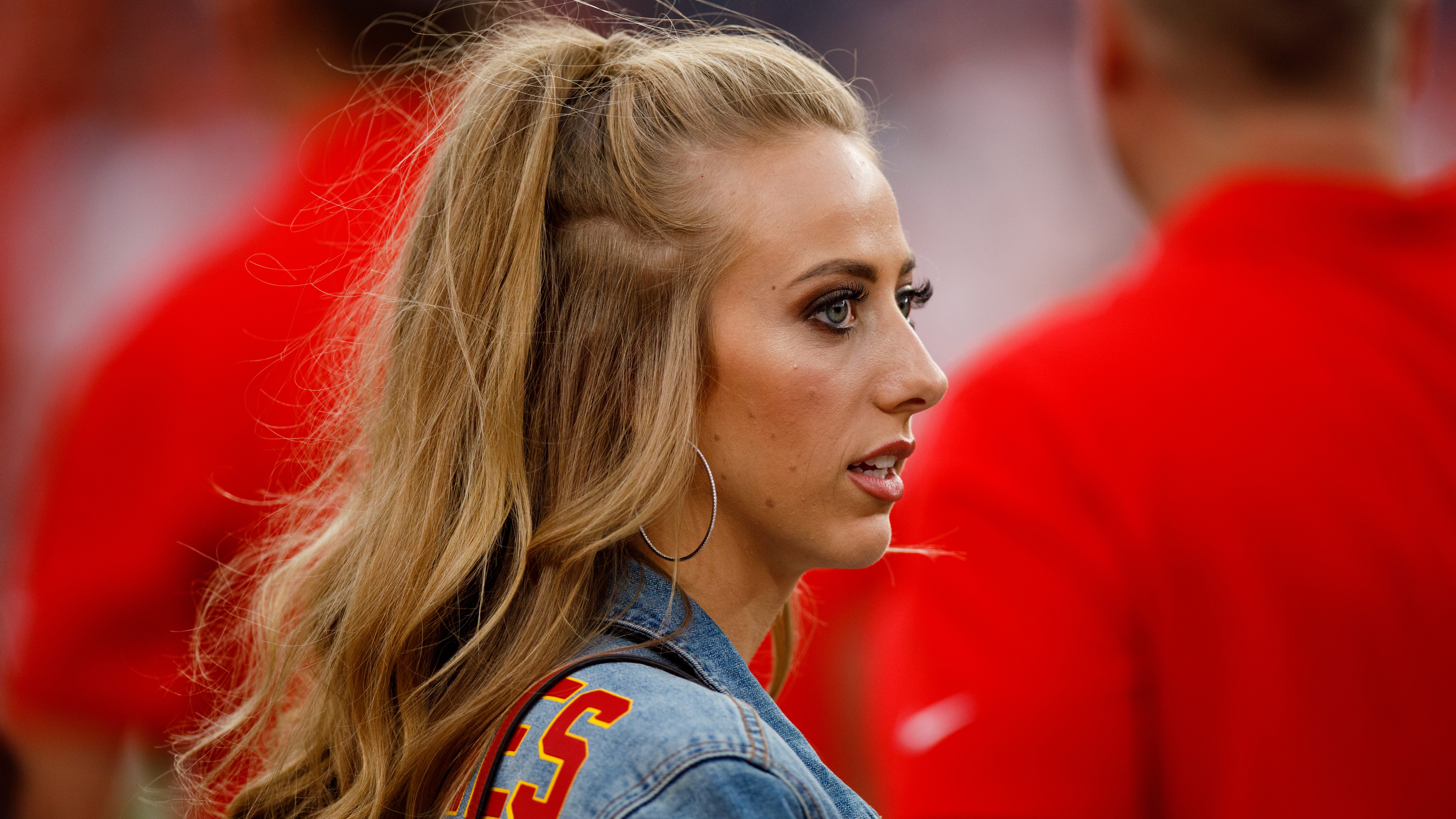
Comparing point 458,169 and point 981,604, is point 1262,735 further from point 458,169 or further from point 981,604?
point 458,169

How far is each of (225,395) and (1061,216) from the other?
617 cm

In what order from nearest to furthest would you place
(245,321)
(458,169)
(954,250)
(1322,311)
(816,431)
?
(816,431) → (458,169) → (1322,311) → (245,321) → (954,250)

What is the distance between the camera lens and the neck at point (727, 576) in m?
1.52

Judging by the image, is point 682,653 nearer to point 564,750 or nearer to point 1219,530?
point 564,750

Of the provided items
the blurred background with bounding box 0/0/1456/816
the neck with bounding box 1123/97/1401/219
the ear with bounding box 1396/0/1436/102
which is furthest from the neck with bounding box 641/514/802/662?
the ear with bounding box 1396/0/1436/102

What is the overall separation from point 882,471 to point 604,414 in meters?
0.33

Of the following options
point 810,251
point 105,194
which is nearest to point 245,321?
point 810,251

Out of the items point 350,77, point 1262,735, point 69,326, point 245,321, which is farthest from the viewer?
point 69,326

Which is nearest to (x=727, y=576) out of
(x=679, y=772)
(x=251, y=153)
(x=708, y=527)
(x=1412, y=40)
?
(x=708, y=527)

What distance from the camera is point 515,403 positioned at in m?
1.50

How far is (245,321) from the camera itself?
232cm

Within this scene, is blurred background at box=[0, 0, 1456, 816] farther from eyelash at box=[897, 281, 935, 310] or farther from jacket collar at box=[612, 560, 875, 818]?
jacket collar at box=[612, 560, 875, 818]

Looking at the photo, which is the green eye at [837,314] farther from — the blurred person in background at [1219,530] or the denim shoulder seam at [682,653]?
the blurred person in background at [1219,530]

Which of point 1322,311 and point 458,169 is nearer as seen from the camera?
point 458,169
